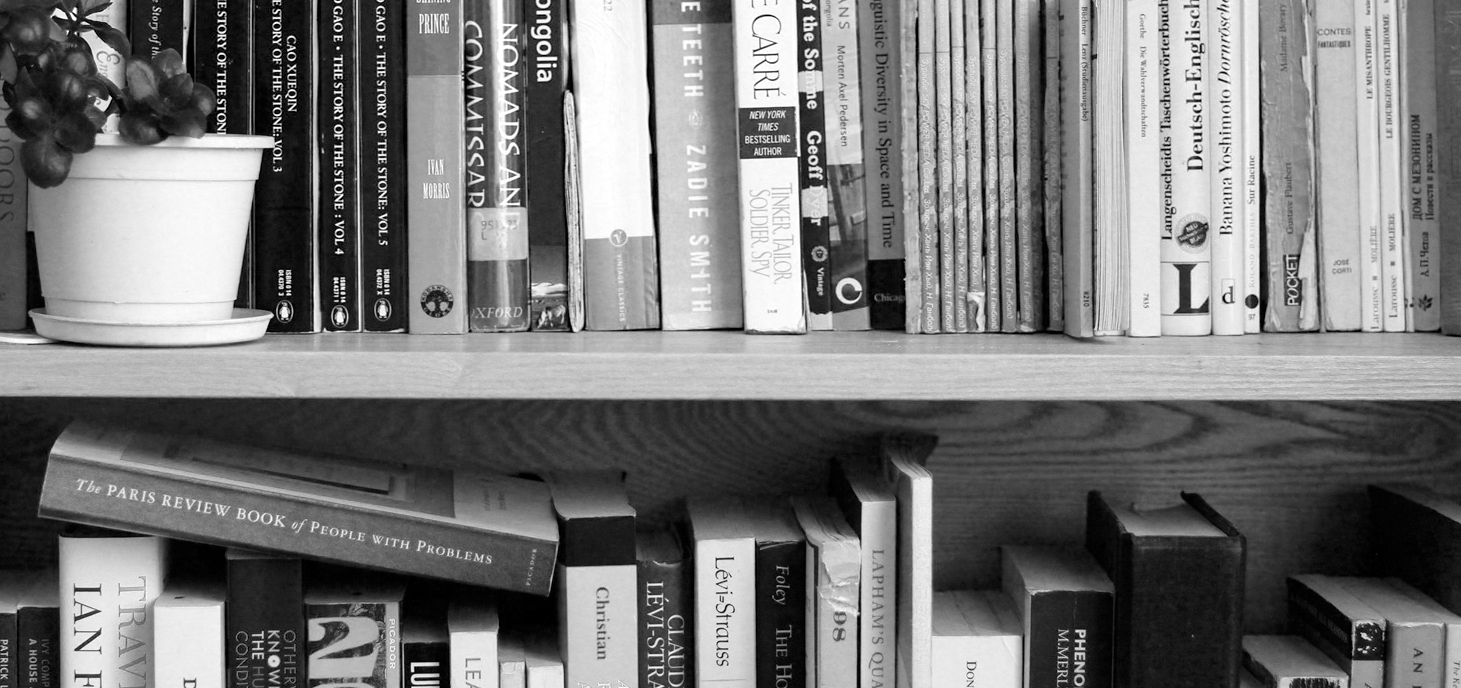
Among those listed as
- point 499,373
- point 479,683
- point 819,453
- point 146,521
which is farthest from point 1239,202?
point 146,521

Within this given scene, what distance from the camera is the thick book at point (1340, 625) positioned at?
810mm

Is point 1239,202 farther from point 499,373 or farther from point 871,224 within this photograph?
point 499,373

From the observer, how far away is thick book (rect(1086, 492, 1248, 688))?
771mm

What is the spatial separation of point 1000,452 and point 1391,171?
1.18 feet

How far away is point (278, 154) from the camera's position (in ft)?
2.56

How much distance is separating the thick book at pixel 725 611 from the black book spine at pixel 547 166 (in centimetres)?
19

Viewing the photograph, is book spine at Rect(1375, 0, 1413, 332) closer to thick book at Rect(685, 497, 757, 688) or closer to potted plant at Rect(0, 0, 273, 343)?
thick book at Rect(685, 497, 757, 688)

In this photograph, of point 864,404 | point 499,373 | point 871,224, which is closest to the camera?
point 499,373

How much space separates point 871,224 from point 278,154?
0.40 m

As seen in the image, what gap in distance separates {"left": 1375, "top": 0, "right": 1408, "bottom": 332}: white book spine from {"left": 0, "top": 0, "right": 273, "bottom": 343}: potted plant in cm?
74

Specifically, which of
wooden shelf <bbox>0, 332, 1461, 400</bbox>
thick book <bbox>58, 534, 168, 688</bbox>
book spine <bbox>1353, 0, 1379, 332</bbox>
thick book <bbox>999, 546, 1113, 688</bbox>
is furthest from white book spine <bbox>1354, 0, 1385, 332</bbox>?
thick book <bbox>58, 534, 168, 688</bbox>

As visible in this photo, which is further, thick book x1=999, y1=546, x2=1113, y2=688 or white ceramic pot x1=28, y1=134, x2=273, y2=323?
thick book x1=999, y1=546, x2=1113, y2=688

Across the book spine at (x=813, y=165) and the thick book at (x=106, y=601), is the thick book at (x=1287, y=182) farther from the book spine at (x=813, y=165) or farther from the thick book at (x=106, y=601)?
the thick book at (x=106, y=601)

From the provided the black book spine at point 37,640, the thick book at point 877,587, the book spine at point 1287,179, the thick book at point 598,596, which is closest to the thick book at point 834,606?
the thick book at point 877,587
